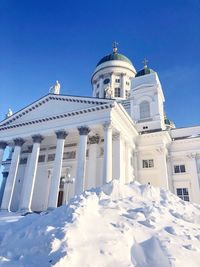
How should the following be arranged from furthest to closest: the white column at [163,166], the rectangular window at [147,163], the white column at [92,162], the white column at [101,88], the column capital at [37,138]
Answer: the white column at [101,88] < the rectangular window at [147,163] < the white column at [163,166] < the column capital at [37,138] < the white column at [92,162]

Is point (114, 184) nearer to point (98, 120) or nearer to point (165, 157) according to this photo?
point (98, 120)

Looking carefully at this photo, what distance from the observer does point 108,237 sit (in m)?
6.15

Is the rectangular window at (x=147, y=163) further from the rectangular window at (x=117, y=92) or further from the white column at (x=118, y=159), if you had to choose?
the rectangular window at (x=117, y=92)

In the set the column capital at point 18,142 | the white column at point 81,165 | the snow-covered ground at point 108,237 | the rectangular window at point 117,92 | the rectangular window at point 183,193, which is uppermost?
the rectangular window at point 117,92

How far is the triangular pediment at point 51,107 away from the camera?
72.4ft

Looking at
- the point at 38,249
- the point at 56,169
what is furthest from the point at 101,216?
the point at 56,169

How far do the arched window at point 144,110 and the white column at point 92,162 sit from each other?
27.4 ft

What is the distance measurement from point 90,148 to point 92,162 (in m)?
1.55

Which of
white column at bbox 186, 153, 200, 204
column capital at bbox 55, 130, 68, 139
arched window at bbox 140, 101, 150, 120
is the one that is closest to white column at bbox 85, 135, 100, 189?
column capital at bbox 55, 130, 68, 139

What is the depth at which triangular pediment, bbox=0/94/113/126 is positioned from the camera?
2206cm

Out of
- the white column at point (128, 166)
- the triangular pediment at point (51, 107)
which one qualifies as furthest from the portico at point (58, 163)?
the white column at point (128, 166)

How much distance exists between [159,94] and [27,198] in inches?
802

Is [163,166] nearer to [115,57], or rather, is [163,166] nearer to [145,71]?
A: [145,71]

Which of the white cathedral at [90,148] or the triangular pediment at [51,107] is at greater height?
the triangular pediment at [51,107]
